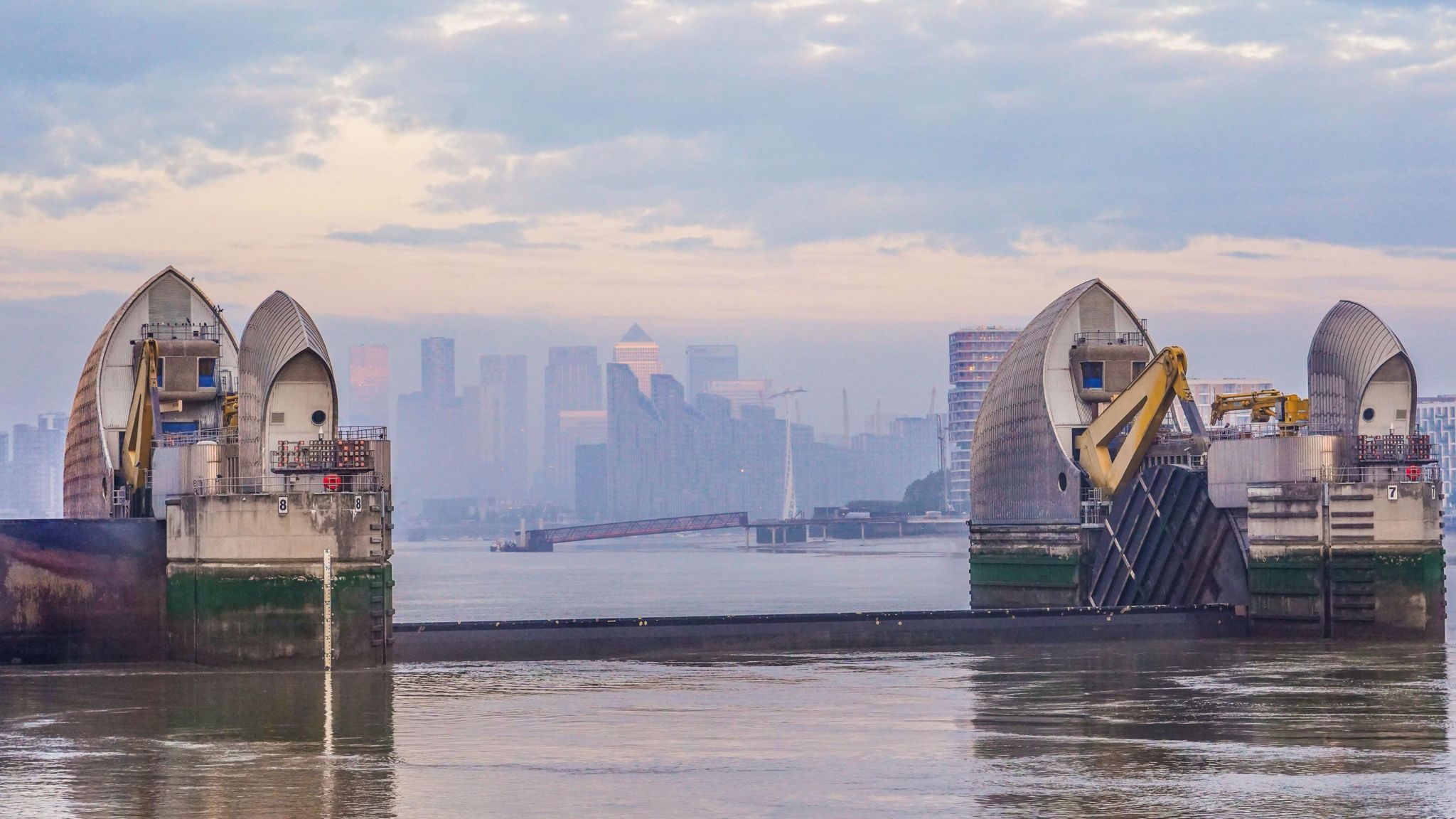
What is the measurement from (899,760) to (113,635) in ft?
97.3

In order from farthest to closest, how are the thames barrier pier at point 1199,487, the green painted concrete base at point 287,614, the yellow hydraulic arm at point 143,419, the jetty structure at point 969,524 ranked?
the yellow hydraulic arm at point 143,419, the thames barrier pier at point 1199,487, the jetty structure at point 969,524, the green painted concrete base at point 287,614

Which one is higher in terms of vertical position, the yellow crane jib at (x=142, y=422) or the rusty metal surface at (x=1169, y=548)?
the yellow crane jib at (x=142, y=422)

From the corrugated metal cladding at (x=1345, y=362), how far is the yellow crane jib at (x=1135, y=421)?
201 inches

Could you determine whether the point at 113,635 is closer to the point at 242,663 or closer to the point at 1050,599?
the point at 242,663

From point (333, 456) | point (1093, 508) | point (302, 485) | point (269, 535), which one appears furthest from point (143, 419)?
point (1093, 508)

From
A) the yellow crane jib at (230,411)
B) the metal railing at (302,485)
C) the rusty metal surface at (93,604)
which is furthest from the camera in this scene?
the yellow crane jib at (230,411)

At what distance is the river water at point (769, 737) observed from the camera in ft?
117

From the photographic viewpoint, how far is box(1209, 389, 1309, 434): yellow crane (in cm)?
7731

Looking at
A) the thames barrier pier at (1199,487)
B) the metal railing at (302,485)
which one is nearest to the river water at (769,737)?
the thames barrier pier at (1199,487)

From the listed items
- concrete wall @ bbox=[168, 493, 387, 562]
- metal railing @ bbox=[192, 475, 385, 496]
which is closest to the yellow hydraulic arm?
metal railing @ bbox=[192, 475, 385, 496]

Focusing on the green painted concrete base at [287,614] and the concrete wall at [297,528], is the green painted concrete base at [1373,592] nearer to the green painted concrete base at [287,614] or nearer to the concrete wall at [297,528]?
the green painted concrete base at [287,614]

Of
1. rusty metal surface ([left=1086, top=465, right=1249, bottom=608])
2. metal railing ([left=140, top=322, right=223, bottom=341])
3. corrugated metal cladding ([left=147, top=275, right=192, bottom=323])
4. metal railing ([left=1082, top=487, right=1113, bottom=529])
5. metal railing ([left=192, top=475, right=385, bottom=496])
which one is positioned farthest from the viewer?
metal railing ([left=1082, top=487, right=1113, bottom=529])

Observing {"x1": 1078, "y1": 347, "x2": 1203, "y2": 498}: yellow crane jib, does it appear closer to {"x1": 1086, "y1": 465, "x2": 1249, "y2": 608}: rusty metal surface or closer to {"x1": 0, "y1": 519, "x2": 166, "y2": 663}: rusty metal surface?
{"x1": 1086, "y1": 465, "x2": 1249, "y2": 608}: rusty metal surface

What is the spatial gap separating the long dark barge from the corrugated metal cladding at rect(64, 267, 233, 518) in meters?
17.0
